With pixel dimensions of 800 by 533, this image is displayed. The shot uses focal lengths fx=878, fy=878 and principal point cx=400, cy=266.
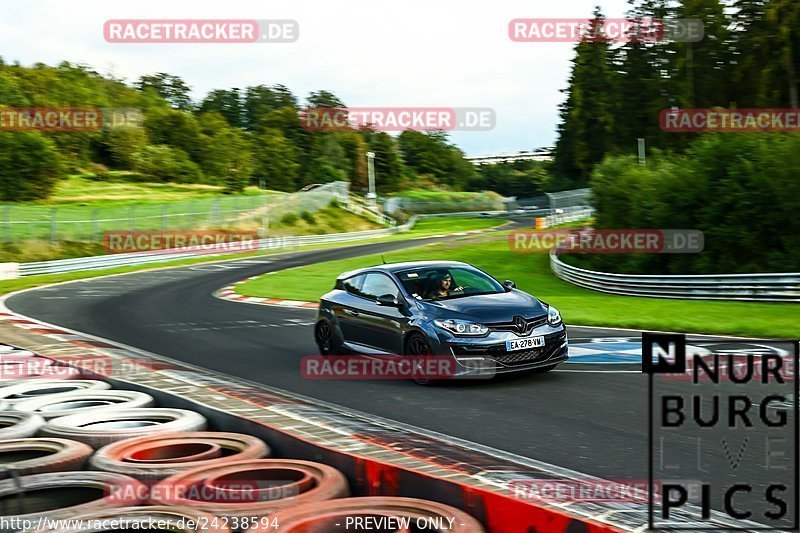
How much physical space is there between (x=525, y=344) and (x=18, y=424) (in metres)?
5.55

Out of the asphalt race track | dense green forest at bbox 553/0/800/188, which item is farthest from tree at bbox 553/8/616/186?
the asphalt race track

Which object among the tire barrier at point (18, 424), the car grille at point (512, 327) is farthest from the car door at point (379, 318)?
the tire barrier at point (18, 424)

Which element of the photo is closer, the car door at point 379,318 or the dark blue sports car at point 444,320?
the dark blue sports car at point 444,320

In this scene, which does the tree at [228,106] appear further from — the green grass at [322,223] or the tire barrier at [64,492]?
the tire barrier at [64,492]

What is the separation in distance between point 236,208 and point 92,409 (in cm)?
5480

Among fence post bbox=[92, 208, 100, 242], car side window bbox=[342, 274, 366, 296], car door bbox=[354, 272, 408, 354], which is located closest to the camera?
car door bbox=[354, 272, 408, 354]

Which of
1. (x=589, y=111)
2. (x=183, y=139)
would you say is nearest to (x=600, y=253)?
(x=589, y=111)

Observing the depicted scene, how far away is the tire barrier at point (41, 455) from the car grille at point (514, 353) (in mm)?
4952

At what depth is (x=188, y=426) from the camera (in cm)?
673

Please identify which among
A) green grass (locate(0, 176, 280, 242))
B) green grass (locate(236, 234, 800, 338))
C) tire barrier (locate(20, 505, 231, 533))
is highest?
green grass (locate(0, 176, 280, 242))

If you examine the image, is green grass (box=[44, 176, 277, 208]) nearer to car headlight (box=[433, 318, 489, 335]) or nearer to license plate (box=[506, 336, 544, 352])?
car headlight (box=[433, 318, 489, 335])

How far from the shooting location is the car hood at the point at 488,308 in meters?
10.3

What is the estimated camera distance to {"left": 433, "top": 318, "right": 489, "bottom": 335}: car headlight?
399 inches

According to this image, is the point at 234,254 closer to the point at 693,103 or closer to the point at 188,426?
the point at 693,103
